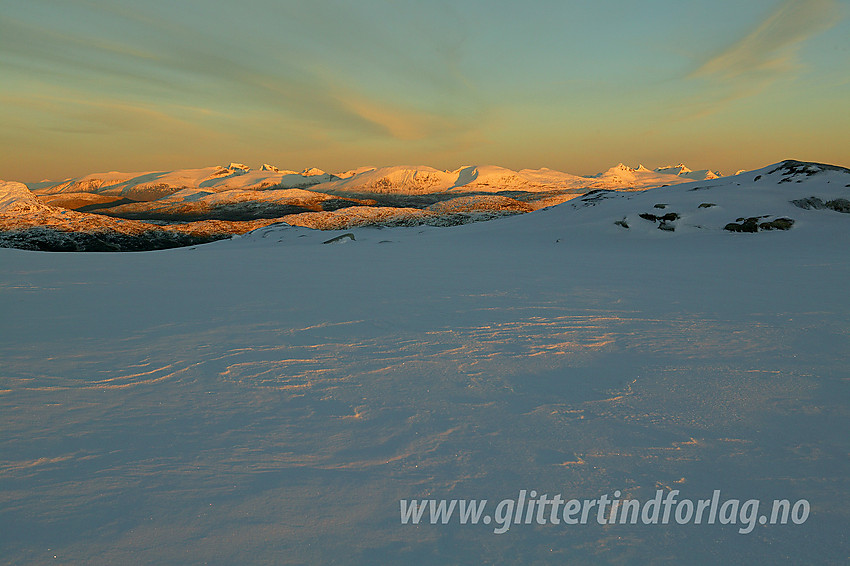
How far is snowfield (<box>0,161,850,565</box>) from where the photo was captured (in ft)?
7.16

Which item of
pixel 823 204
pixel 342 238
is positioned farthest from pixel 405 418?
pixel 823 204

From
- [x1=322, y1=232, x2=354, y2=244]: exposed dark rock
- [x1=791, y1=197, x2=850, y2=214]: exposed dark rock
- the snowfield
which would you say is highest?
[x1=791, y1=197, x2=850, y2=214]: exposed dark rock

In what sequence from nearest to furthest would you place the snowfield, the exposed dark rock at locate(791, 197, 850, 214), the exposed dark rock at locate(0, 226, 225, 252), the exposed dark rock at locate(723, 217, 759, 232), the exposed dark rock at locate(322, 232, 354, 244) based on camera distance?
1. the snowfield
2. the exposed dark rock at locate(723, 217, 759, 232)
3. the exposed dark rock at locate(791, 197, 850, 214)
4. the exposed dark rock at locate(322, 232, 354, 244)
5. the exposed dark rock at locate(0, 226, 225, 252)

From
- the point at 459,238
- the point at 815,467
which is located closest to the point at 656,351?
the point at 815,467

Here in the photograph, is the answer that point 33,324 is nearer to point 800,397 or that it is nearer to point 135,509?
point 135,509

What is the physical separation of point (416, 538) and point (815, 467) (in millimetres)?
2571

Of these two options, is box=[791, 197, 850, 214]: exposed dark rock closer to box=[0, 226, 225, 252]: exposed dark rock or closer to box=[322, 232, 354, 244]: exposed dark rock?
box=[322, 232, 354, 244]: exposed dark rock

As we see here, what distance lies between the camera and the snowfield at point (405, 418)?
2182 millimetres

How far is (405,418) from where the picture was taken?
325 cm

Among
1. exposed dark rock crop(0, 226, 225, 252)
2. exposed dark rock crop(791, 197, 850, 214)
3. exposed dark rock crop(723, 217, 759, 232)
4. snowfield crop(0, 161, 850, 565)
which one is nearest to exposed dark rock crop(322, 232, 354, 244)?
snowfield crop(0, 161, 850, 565)

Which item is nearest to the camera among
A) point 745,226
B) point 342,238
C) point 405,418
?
point 405,418

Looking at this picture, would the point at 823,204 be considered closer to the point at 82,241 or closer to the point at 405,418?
the point at 405,418

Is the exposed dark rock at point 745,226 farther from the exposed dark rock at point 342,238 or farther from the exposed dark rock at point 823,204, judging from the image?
the exposed dark rock at point 342,238

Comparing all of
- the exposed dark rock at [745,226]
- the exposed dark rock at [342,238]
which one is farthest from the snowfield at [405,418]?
the exposed dark rock at [342,238]
